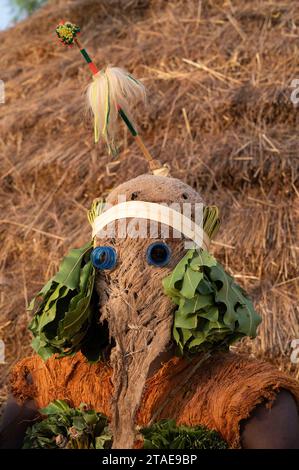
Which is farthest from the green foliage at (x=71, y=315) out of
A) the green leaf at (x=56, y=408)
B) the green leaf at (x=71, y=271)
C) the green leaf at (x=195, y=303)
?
the green leaf at (x=195, y=303)

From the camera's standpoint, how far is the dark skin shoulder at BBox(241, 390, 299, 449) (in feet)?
6.04

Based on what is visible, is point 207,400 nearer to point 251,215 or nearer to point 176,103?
point 251,215

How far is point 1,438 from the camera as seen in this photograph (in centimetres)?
213

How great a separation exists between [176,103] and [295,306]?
117 cm

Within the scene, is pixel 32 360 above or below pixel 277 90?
below

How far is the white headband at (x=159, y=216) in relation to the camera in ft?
6.61

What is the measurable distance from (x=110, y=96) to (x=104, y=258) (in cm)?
43

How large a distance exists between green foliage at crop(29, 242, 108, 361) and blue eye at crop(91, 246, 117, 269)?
0.03 m

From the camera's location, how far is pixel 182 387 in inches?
80.1

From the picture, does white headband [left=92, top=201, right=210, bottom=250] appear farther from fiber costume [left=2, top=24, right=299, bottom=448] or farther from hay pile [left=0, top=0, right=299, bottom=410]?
hay pile [left=0, top=0, right=299, bottom=410]

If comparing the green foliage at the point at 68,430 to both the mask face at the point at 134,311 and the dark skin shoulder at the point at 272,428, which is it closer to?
the mask face at the point at 134,311

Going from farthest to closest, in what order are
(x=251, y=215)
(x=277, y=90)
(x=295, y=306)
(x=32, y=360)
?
(x=277, y=90) < (x=251, y=215) < (x=295, y=306) < (x=32, y=360)

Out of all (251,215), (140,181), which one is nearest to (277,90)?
(251,215)

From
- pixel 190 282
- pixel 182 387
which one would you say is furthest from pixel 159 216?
pixel 182 387
